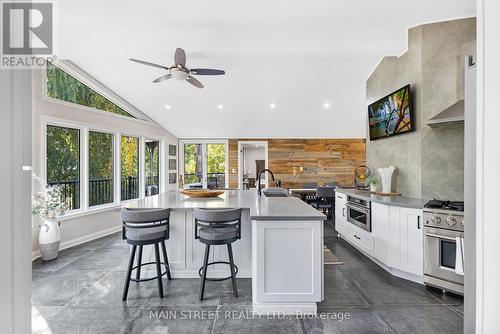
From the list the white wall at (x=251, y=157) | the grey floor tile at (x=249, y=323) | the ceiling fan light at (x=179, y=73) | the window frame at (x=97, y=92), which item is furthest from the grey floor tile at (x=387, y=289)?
the white wall at (x=251, y=157)

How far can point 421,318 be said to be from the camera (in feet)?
7.20

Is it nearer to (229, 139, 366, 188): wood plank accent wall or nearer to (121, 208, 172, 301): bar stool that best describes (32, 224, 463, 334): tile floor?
(121, 208, 172, 301): bar stool

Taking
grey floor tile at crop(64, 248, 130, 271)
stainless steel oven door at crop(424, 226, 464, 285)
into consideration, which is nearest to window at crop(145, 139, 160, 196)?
grey floor tile at crop(64, 248, 130, 271)

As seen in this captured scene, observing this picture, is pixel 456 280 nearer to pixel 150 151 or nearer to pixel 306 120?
pixel 306 120

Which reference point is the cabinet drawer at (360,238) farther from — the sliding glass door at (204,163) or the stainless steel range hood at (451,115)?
the sliding glass door at (204,163)

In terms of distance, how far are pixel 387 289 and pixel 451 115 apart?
212 cm

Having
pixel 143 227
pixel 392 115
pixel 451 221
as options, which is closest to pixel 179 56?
pixel 143 227

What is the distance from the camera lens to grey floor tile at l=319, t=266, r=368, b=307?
2447mm

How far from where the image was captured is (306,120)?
654 centimetres

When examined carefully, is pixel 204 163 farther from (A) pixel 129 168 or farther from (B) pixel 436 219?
(B) pixel 436 219

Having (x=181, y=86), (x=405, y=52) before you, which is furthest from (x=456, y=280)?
(x=181, y=86)

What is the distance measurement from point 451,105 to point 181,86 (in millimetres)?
4418

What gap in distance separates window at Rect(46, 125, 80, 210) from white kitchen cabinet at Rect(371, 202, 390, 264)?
495 cm

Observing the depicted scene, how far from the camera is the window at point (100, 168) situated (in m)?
4.68
